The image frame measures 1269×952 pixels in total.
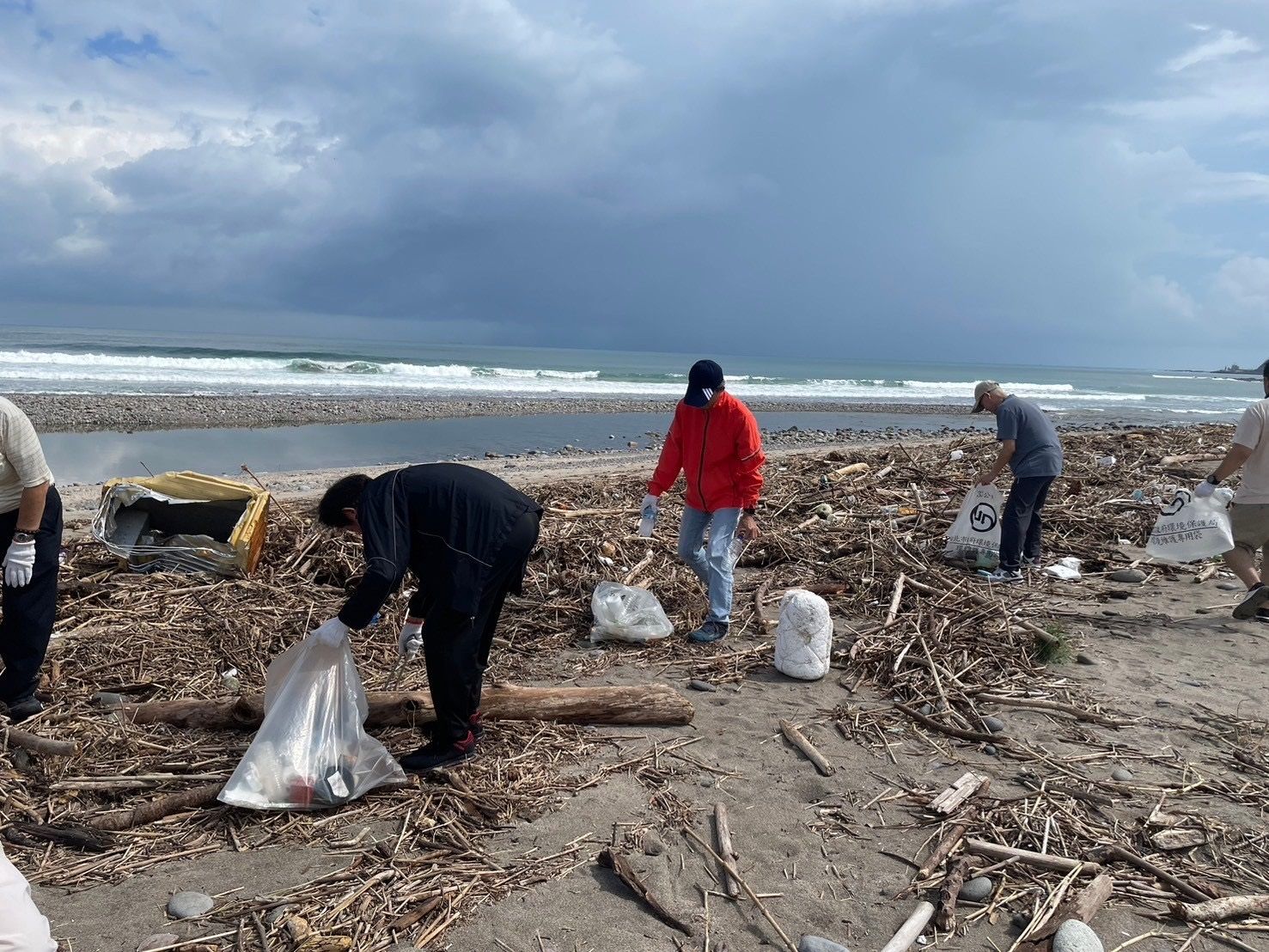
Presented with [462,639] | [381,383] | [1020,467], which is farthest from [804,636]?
[381,383]

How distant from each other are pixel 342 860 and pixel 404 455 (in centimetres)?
1313

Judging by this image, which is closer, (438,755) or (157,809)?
(157,809)

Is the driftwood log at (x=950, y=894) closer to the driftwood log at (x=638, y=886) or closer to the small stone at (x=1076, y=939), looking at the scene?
the small stone at (x=1076, y=939)

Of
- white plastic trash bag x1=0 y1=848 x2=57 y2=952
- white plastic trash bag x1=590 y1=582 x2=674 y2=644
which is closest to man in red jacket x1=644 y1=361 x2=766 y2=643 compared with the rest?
white plastic trash bag x1=590 y1=582 x2=674 y2=644

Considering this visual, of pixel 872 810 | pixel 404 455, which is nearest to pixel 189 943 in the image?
pixel 872 810

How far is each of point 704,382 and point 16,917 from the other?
4086mm

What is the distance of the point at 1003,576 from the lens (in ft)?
22.7

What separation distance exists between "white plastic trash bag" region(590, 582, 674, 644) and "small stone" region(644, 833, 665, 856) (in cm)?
222

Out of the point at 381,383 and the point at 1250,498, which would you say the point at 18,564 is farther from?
the point at 381,383

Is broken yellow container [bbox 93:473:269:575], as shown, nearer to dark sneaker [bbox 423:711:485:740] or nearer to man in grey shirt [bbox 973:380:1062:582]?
dark sneaker [bbox 423:711:485:740]

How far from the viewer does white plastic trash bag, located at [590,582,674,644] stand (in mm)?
5535

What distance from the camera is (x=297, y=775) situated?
11.1 feet

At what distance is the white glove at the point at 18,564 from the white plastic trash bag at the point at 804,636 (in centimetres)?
382

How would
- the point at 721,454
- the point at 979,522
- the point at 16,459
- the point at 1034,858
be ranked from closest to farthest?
the point at 1034,858 → the point at 16,459 → the point at 721,454 → the point at 979,522
